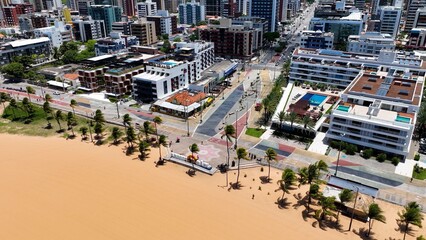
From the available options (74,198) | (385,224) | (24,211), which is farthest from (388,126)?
(24,211)

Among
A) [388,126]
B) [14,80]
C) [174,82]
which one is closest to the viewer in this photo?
[388,126]

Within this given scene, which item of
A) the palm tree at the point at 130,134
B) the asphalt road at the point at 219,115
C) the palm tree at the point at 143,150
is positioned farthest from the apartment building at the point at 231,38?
the palm tree at the point at 130,134

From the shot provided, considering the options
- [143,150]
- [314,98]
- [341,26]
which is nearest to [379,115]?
[314,98]

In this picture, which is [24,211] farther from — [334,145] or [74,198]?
[334,145]

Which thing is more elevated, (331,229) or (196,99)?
(196,99)

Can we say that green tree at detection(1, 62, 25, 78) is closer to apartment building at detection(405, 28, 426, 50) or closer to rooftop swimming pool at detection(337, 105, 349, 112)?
rooftop swimming pool at detection(337, 105, 349, 112)

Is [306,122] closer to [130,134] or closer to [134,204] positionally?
[130,134]
